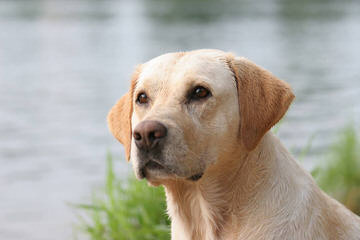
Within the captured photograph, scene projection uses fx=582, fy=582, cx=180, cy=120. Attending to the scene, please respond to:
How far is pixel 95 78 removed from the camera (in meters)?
20.5

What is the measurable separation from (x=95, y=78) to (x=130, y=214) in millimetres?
14664

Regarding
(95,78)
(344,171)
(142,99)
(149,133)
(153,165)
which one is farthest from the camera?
(95,78)

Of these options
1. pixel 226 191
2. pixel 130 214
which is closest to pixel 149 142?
pixel 226 191

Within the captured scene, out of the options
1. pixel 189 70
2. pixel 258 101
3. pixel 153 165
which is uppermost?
pixel 189 70

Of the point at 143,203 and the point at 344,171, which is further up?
the point at 143,203

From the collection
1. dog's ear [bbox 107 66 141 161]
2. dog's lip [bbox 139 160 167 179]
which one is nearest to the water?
dog's ear [bbox 107 66 141 161]

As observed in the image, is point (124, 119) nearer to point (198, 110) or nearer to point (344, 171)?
point (198, 110)

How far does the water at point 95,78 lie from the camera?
1064 cm

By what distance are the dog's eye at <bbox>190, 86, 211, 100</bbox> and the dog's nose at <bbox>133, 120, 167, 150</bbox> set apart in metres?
0.41

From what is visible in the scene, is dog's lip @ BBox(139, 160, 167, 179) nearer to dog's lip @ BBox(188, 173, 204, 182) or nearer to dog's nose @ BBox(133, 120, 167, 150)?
dog's nose @ BBox(133, 120, 167, 150)

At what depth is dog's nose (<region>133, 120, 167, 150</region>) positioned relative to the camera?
320 cm

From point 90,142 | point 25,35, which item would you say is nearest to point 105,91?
point 90,142

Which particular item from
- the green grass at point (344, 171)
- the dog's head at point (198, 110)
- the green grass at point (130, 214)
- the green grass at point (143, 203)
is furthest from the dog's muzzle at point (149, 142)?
the green grass at point (344, 171)

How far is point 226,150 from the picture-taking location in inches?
139
